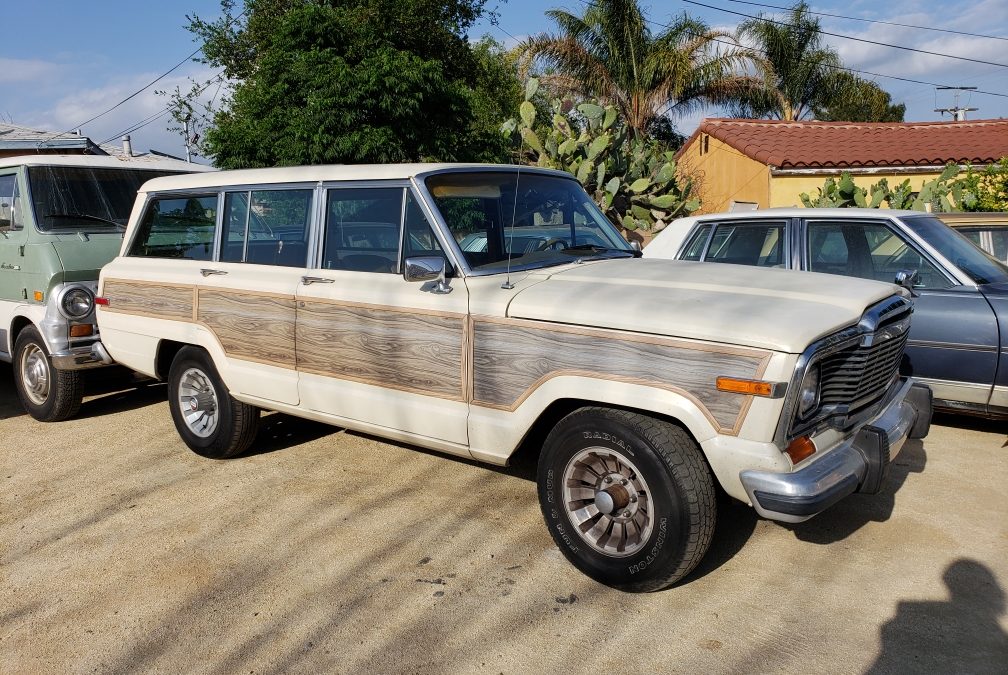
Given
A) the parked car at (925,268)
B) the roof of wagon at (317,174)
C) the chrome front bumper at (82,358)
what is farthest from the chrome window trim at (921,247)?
the chrome front bumper at (82,358)

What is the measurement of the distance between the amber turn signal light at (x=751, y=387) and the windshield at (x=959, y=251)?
3.31 meters

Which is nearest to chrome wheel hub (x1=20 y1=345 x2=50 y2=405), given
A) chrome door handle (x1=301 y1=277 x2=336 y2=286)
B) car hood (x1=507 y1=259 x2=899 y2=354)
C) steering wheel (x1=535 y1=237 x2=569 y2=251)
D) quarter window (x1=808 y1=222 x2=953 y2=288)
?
chrome door handle (x1=301 y1=277 x2=336 y2=286)

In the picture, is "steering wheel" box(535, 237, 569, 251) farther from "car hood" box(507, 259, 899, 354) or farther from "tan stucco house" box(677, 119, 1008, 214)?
"tan stucco house" box(677, 119, 1008, 214)

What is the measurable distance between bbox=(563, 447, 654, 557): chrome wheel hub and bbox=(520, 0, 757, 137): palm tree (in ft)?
63.9

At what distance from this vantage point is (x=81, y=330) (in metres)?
6.23

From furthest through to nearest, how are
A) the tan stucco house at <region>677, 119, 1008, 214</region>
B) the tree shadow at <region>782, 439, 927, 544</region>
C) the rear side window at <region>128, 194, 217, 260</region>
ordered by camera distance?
the tan stucco house at <region>677, 119, 1008, 214</region> → the rear side window at <region>128, 194, 217, 260</region> → the tree shadow at <region>782, 439, 927, 544</region>

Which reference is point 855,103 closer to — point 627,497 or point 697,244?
point 697,244

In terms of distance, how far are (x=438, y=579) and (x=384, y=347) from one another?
1.25 metres

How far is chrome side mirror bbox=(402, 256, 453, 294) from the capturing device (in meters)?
3.88

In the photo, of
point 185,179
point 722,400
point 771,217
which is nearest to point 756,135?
point 771,217

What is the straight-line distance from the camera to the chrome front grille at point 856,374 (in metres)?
3.44

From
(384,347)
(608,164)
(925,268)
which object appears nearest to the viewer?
(384,347)

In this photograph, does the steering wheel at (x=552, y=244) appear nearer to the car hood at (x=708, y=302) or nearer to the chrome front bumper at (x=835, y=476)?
the car hood at (x=708, y=302)

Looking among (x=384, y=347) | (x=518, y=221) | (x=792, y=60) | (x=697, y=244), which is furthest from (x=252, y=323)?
(x=792, y=60)
